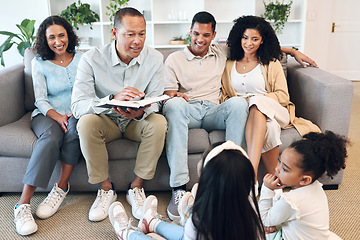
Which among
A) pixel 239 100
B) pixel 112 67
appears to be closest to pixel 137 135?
pixel 112 67

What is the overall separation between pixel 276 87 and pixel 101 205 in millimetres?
1228

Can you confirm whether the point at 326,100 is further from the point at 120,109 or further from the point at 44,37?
the point at 44,37

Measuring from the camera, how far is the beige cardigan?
219 cm

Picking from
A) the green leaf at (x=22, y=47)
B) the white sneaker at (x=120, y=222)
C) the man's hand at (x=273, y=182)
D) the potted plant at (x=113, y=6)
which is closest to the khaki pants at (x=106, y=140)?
the white sneaker at (x=120, y=222)

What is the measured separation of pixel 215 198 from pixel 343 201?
1.27 m

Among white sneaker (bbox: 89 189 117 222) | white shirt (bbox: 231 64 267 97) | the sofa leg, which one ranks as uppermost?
white shirt (bbox: 231 64 267 97)

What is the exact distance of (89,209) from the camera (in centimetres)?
205

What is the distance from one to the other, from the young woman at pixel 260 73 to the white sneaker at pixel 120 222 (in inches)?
32.1

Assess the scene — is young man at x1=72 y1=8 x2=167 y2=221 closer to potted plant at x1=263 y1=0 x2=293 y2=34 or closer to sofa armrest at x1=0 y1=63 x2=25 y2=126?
sofa armrest at x1=0 y1=63 x2=25 y2=126

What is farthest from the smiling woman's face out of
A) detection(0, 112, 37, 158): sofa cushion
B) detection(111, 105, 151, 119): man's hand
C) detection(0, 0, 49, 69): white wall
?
detection(0, 0, 49, 69): white wall

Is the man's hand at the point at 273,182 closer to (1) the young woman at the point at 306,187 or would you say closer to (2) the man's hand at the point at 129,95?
(1) the young woman at the point at 306,187

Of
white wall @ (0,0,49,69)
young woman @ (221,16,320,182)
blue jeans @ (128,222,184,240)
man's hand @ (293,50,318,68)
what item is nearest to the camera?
blue jeans @ (128,222,184,240)

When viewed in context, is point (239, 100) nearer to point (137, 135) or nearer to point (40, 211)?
point (137, 135)

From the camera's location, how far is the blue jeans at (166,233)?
1.54m
